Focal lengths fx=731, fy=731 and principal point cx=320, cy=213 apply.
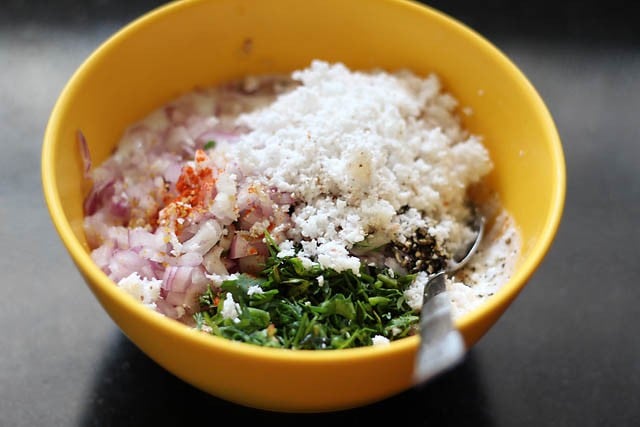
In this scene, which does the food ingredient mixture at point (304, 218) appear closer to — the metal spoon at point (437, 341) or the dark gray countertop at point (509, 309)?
the metal spoon at point (437, 341)

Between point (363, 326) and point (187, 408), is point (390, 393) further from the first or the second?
point (187, 408)

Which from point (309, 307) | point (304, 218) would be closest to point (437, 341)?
point (309, 307)

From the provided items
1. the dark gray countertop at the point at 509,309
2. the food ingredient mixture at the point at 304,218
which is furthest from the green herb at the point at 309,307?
the dark gray countertop at the point at 509,309

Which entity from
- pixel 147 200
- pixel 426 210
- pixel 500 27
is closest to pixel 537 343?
pixel 426 210

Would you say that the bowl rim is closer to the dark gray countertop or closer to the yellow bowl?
the yellow bowl

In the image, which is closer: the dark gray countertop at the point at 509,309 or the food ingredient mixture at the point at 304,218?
the food ingredient mixture at the point at 304,218

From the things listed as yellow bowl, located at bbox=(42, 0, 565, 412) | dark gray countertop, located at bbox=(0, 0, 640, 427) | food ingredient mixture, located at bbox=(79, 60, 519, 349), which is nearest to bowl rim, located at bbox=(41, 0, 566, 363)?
yellow bowl, located at bbox=(42, 0, 565, 412)
